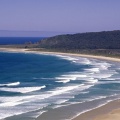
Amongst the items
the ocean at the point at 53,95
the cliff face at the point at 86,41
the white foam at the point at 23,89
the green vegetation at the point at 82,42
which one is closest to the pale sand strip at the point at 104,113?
the ocean at the point at 53,95

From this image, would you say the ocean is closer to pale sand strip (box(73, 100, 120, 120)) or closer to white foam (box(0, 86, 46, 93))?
white foam (box(0, 86, 46, 93))

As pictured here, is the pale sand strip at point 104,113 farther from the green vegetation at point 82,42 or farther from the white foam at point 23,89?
the green vegetation at point 82,42

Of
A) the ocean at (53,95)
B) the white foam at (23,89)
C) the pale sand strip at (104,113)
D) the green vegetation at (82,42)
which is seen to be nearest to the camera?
the pale sand strip at (104,113)

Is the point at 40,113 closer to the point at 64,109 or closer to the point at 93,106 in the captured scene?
the point at 64,109

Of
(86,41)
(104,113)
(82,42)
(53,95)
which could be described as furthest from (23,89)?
(86,41)

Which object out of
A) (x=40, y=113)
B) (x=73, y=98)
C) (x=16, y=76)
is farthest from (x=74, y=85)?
(x=40, y=113)

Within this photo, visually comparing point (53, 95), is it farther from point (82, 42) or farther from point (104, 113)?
point (82, 42)
